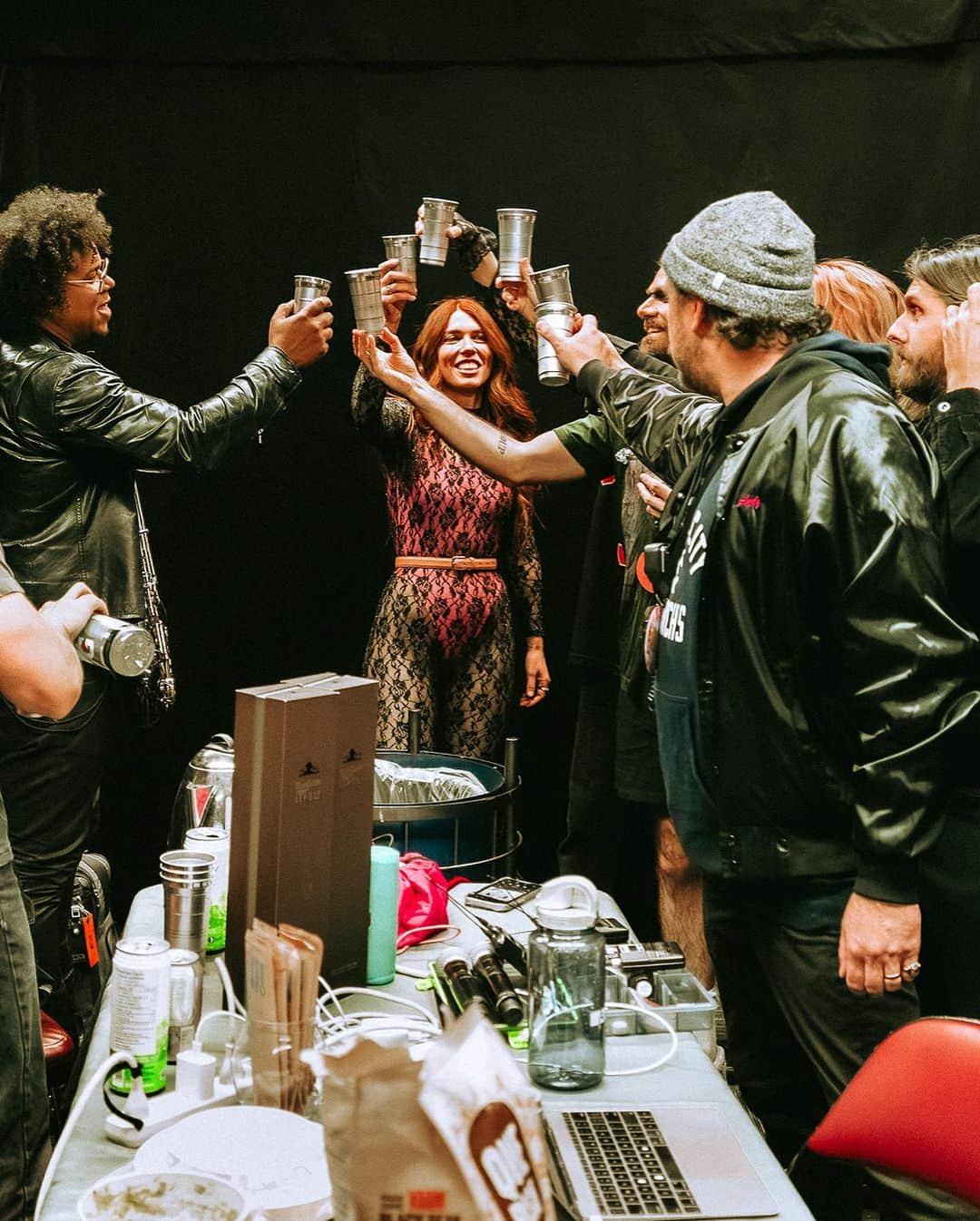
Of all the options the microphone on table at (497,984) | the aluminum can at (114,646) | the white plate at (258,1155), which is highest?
the aluminum can at (114,646)

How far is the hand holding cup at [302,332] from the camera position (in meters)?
3.35

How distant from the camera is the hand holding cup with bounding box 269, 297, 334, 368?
11.0ft

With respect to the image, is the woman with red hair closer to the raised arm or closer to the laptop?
the raised arm

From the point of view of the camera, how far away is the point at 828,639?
1.79 metres

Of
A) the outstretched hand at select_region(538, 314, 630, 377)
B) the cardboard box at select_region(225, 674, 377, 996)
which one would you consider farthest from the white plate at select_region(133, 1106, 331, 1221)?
the outstretched hand at select_region(538, 314, 630, 377)

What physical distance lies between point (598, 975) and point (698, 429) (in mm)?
1199

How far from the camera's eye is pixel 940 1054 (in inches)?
49.4

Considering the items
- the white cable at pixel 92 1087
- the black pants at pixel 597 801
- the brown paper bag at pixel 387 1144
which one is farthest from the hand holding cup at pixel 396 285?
the brown paper bag at pixel 387 1144

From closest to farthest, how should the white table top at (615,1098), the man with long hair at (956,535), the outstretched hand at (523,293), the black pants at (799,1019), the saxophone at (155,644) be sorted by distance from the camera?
the white table top at (615,1098)
the black pants at (799,1019)
the man with long hair at (956,535)
the outstretched hand at (523,293)
the saxophone at (155,644)

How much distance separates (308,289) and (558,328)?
2.87 feet

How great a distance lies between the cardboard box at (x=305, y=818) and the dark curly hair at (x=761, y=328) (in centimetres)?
83

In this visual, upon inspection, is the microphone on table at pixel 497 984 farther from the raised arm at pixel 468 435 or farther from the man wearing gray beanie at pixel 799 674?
the raised arm at pixel 468 435

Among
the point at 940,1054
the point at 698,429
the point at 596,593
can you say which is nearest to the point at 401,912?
the point at 940,1054

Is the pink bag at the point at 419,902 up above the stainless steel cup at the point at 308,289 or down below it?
below
